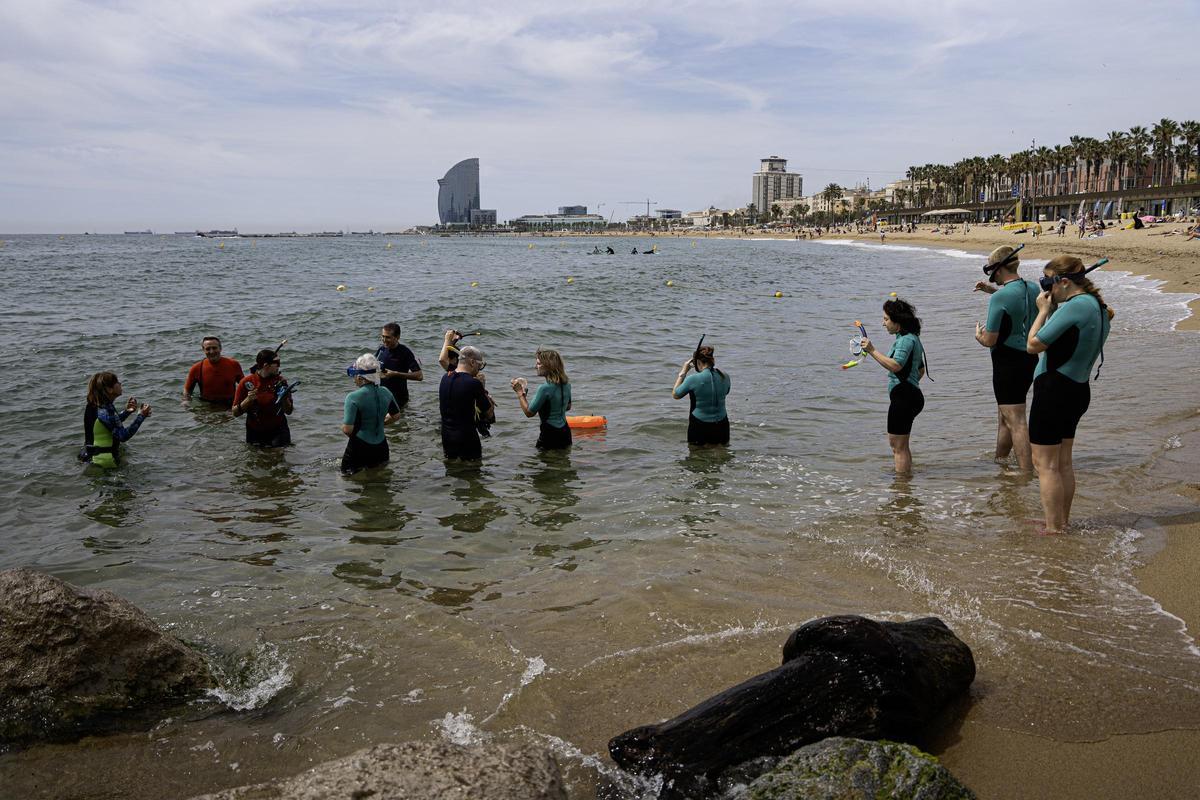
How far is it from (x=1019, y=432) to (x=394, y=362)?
768cm

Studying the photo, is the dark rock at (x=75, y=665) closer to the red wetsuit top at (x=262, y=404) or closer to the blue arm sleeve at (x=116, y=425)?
the blue arm sleeve at (x=116, y=425)

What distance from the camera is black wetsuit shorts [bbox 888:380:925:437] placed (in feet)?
25.1

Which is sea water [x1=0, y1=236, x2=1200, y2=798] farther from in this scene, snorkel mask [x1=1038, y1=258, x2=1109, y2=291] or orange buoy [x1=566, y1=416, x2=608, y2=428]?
snorkel mask [x1=1038, y1=258, x2=1109, y2=291]

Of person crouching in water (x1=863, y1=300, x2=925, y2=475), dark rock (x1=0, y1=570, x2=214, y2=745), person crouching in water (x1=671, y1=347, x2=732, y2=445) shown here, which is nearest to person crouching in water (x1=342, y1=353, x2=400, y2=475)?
person crouching in water (x1=671, y1=347, x2=732, y2=445)

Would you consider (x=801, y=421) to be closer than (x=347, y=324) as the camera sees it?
Yes

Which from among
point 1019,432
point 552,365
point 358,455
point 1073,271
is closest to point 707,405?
point 552,365

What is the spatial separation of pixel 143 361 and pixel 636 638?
613 inches

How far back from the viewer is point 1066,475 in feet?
20.1

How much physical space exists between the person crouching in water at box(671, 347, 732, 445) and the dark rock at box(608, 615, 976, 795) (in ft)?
17.8

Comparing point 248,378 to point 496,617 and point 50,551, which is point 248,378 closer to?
point 50,551

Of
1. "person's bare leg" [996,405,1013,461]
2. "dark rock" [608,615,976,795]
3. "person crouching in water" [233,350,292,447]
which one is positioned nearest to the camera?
"dark rock" [608,615,976,795]

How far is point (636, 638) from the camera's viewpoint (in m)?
4.92

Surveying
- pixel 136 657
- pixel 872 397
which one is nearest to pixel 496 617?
pixel 136 657

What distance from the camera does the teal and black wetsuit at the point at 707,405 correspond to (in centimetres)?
918
